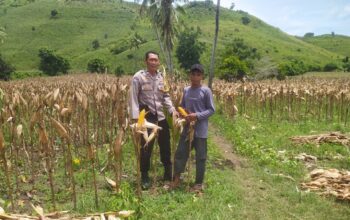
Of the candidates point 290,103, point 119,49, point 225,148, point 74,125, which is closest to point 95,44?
point 119,49

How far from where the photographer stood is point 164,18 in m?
31.6

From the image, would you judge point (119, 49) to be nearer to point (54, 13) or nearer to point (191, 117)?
point (54, 13)

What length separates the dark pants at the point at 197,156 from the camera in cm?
648

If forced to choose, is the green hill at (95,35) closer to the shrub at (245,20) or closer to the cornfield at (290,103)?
the shrub at (245,20)

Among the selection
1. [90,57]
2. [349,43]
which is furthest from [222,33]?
[349,43]

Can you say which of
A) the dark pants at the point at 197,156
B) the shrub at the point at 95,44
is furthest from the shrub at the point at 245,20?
the dark pants at the point at 197,156

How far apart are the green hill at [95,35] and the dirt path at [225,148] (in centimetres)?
4664

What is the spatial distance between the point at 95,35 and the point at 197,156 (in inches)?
3229

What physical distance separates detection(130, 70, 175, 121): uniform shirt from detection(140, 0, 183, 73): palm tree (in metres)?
23.7

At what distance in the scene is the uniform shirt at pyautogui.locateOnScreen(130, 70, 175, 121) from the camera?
6.36 metres

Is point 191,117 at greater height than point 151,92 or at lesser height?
lesser

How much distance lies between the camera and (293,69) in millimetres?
47875

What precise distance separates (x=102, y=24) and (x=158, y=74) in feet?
291

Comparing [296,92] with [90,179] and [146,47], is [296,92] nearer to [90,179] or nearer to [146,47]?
[90,179]
